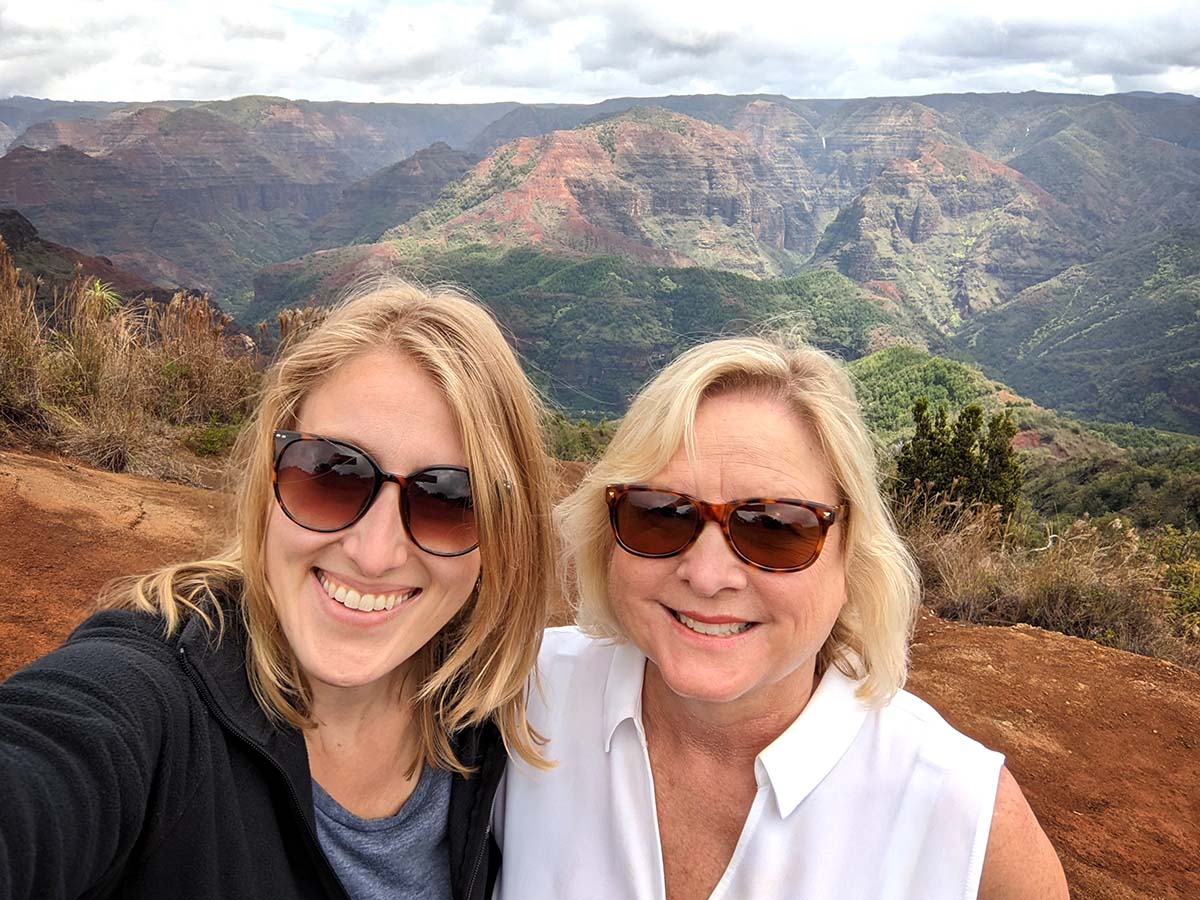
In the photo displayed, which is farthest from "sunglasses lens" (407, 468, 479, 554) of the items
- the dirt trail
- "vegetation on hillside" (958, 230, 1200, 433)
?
"vegetation on hillside" (958, 230, 1200, 433)

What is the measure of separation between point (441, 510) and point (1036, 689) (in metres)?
3.81

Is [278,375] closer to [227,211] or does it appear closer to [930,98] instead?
[227,211]

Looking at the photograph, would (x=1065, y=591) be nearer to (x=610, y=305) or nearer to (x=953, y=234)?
(x=610, y=305)

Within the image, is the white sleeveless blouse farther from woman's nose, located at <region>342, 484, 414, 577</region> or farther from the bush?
the bush

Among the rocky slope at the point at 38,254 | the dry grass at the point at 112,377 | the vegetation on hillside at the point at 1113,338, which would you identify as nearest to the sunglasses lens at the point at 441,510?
the dry grass at the point at 112,377

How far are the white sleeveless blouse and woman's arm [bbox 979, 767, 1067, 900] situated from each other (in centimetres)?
4

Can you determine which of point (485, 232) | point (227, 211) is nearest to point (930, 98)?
point (485, 232)

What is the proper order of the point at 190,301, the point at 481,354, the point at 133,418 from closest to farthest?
the point at 481,354 → the point at 133,418 → the point at 190,301

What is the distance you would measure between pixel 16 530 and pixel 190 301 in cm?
420

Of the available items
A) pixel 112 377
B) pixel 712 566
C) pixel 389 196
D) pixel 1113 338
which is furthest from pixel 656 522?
pixel 389 196

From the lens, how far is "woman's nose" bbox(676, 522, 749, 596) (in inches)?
55.8

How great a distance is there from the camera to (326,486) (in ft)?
4.23

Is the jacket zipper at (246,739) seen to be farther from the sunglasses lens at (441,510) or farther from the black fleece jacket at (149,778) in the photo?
the sunglasses lens at (441,510)

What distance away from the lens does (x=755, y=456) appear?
1463 millimetres
